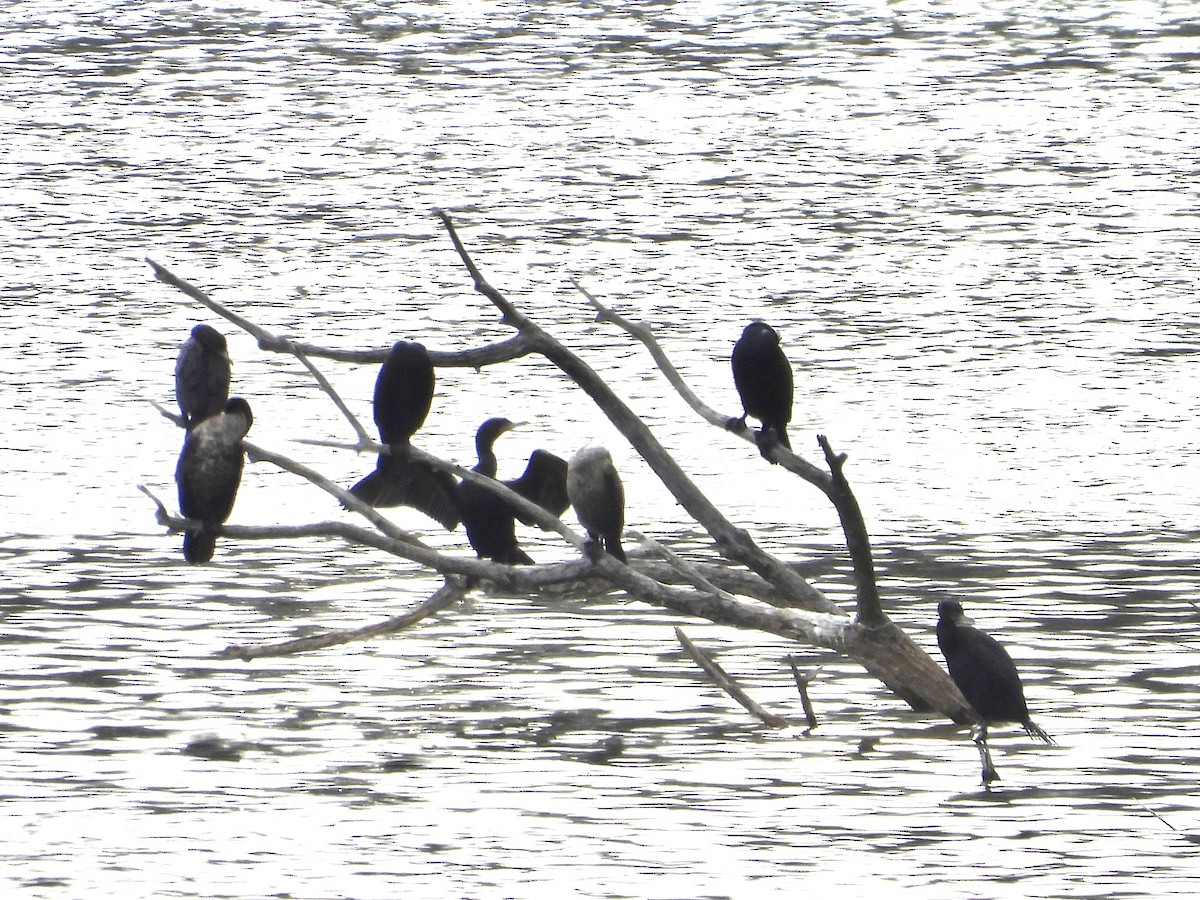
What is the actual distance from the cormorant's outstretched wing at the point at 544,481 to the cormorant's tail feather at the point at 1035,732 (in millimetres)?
2070

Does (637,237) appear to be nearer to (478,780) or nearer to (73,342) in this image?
(73,342)

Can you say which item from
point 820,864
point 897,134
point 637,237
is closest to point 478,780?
point 820,864

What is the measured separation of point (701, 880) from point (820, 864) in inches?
17.8

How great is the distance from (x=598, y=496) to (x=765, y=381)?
4.12ft

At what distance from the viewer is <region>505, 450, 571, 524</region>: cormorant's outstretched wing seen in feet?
33.6

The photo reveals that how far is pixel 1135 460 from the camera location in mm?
19109

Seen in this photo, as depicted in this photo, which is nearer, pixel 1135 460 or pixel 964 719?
pixel 964 719

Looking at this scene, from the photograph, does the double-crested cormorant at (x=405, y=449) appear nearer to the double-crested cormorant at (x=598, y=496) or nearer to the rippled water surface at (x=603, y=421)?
the double-crested cormorant at (x=598, y=496)

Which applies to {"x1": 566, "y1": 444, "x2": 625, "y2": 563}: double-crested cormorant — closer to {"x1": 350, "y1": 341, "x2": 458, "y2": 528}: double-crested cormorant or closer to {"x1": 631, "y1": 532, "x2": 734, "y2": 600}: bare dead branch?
{"x1": 631, "y1": 532, "x2": 734, "y2": 600}: bare dead branch

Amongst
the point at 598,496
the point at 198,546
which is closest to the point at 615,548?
the point at 598,496

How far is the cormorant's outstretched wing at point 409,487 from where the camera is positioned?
9406 mm

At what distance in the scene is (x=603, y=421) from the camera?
21.0 m

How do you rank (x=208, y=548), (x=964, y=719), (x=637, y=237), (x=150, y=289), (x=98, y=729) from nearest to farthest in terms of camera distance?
(x=208, y=548) → (x=964, y=719) → (x=98, y=729) → (x=150, y=289) → (x=637, y=237)

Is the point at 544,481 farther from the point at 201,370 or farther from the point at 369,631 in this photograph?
the point at 201,370
